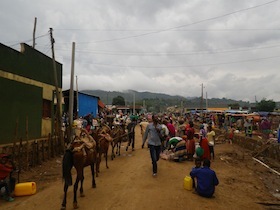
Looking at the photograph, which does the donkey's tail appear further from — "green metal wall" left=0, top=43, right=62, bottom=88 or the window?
the window

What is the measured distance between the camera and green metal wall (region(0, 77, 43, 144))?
463 inches

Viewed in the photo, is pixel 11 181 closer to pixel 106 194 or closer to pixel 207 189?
pixel 106 194

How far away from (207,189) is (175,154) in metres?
5.29

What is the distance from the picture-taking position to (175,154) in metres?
13.0

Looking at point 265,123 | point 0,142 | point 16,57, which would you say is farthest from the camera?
point 265,123

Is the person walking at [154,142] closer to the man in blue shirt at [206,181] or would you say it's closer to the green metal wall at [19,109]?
the man in blue shirt at [206,181]

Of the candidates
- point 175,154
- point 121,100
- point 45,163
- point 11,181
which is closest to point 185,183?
point 175,154

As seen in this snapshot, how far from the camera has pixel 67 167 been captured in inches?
276

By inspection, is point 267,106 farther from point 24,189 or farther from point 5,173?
point 5,173

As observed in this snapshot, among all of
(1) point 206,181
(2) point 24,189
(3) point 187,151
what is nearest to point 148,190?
(1) point 206,181

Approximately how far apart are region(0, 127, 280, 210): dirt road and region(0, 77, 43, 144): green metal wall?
2244 mm

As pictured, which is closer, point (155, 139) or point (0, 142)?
point (155, 139)

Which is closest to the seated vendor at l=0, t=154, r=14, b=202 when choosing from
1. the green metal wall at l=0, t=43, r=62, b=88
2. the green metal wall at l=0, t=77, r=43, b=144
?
the green metal wall at l=0, t=77, r=43, b=144

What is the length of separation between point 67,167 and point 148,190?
8.27 feet
